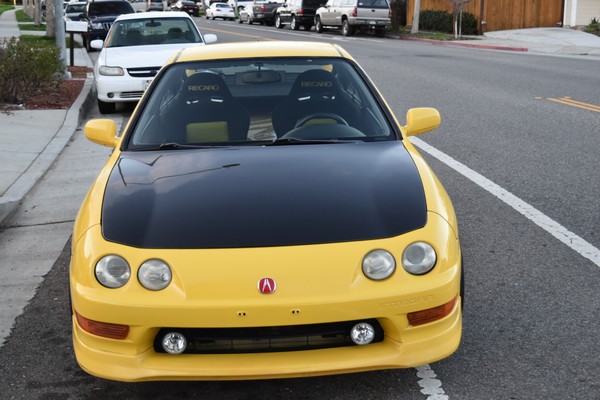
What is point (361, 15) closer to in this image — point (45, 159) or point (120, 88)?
point (120, 88)

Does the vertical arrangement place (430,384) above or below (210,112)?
below

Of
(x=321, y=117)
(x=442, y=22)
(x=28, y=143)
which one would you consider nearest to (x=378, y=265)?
(x=321, y=117)

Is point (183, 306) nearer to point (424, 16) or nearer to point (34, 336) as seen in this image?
point (34, 336)

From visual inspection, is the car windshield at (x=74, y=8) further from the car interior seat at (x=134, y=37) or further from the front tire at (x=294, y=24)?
the car interior seat at (x=134, y=37)

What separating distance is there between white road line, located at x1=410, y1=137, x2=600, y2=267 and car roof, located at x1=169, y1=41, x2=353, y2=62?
6.63ft

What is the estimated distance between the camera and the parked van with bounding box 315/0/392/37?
1535 inches

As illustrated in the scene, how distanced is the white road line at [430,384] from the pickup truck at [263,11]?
49154 millimetres

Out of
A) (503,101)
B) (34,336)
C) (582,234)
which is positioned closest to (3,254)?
(34,336)

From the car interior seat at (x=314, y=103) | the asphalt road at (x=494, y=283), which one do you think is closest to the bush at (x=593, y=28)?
the asphalt road at (x=494, y=283)

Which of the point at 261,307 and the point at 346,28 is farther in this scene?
the point at 346,28

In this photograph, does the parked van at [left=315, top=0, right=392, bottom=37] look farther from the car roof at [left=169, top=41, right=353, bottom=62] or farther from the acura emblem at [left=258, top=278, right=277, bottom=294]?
the acura emblem at [left=258, top=278, right=277, bottom=294]

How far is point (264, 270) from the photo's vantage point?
3.78m

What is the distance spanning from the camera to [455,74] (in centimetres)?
2014

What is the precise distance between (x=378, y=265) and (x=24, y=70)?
1164cm
